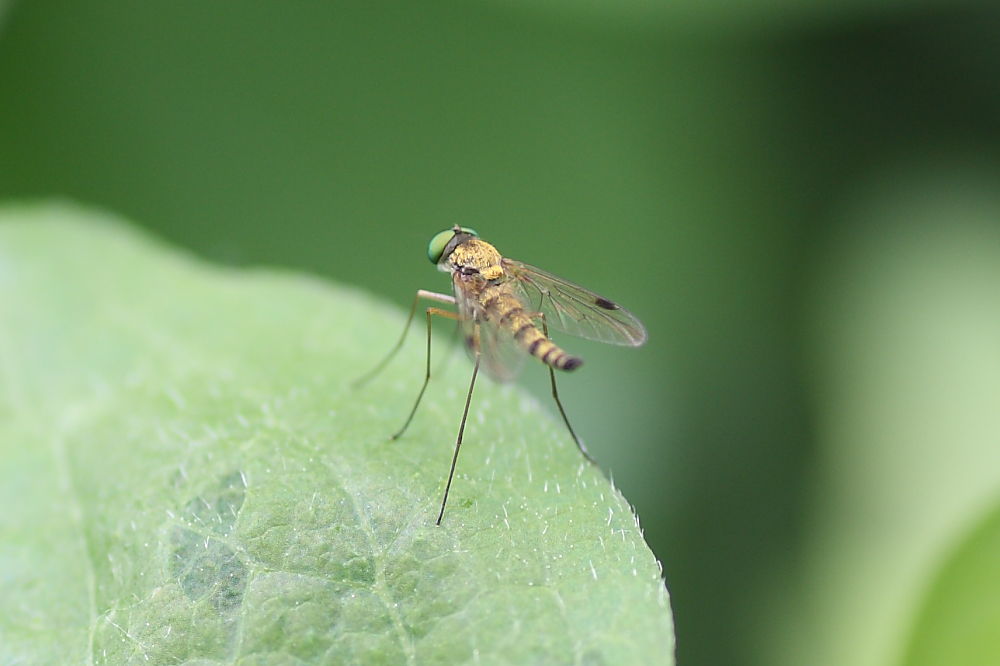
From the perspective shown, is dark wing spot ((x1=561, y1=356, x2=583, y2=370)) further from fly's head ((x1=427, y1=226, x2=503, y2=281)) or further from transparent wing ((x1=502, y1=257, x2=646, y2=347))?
fly's head ((x1=427, y1=226, x2=503, y2=281))

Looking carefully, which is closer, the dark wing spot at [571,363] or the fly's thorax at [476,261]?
the dark wing spot at [571,363]

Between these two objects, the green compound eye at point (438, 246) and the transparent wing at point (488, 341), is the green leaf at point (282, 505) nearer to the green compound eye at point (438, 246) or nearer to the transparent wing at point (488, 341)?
the transparent wing at point (488, 341)

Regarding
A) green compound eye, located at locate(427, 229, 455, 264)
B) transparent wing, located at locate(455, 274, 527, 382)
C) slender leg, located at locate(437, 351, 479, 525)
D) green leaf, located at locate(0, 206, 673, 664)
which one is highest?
green compound eye, located at locate(427, 229, 455, 264)

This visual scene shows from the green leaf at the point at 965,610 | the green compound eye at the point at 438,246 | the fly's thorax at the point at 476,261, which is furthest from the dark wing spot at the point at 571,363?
the green leaf at the point at 965,610

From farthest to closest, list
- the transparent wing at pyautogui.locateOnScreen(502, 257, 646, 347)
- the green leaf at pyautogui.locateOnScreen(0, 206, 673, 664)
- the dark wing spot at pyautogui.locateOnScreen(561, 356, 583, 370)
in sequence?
the transparent wing at pyautogui.locateOnScreen(502, 257, 646, 347) → the dark wing spot at pyautogui.locateOnScreen(561, 356, 583, 370) → the green leaf at pyautogui.locateOnScreen(0, 206, 673, 664)

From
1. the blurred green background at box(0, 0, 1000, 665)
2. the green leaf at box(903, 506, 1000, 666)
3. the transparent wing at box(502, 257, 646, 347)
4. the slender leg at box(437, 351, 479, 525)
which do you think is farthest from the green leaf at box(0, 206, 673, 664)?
the blurred green background at box(0, 0, 1000, 665)

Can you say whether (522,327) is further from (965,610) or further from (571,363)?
(965,610)

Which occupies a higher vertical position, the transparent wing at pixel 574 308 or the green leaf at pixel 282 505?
the transparent wing at pixel 574 308
